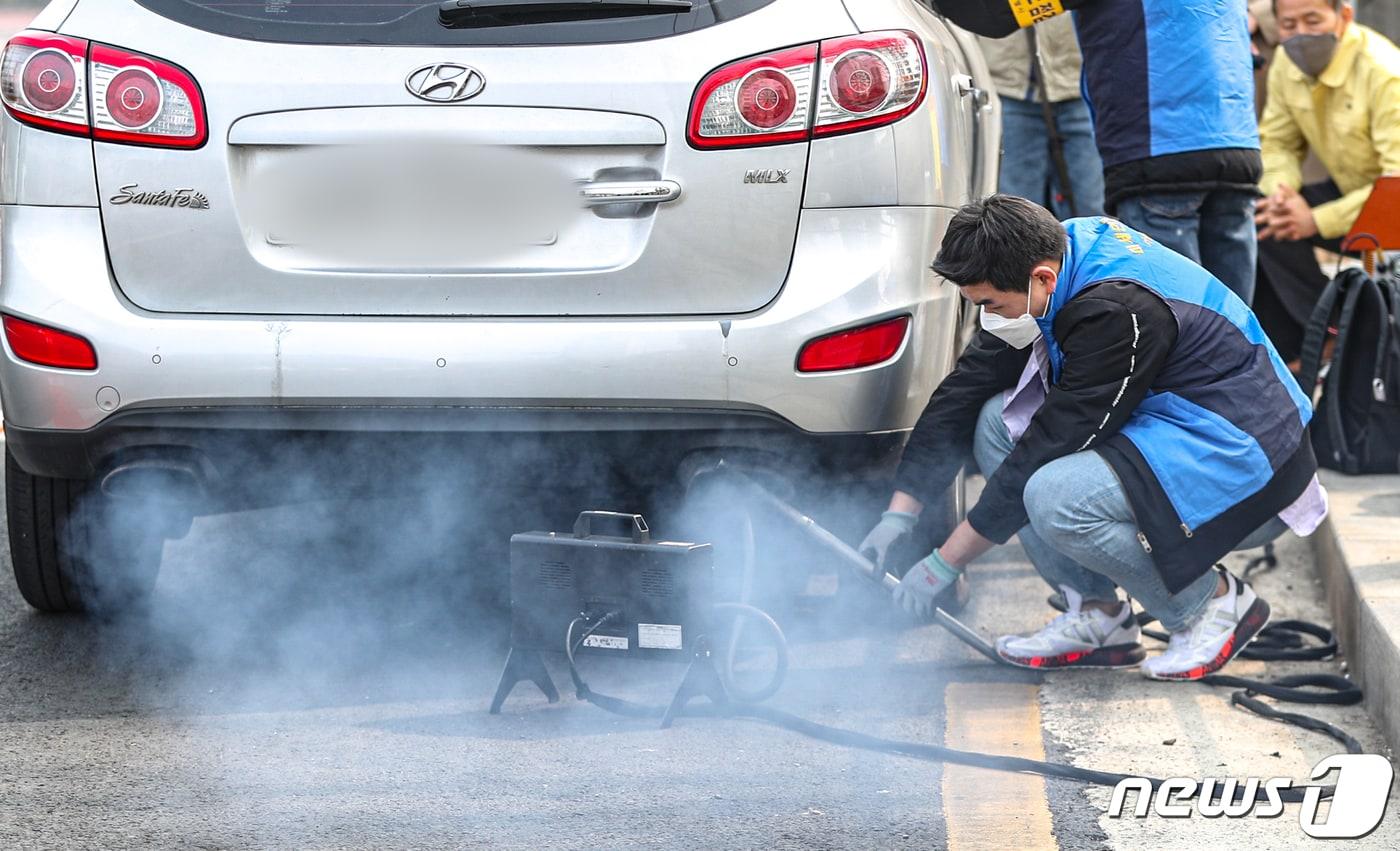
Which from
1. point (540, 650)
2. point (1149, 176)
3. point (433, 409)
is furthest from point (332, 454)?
point (1149, 176)

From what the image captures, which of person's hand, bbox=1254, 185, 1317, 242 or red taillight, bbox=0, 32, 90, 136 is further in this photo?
person's hand, bbox=1254, 185, 1317, 242

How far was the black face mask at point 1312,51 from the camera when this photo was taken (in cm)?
550

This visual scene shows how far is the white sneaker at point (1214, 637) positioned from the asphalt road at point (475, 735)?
4 cm

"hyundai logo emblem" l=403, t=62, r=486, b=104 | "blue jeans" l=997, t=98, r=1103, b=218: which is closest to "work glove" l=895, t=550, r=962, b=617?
"hyundai logo emblem" l=403, t=62, r=486, b=104

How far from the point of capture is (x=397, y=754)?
3.08 metres

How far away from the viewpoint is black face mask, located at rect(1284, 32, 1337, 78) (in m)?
5.50

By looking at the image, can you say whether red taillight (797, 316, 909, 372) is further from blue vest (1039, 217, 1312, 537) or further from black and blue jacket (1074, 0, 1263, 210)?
black and blue jacket (1074, 0, 1263, 210)

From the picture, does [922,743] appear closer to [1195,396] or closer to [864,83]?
[1195,396]

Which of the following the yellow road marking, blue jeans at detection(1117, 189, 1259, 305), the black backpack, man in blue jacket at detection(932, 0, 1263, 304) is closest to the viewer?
the yellow road marking

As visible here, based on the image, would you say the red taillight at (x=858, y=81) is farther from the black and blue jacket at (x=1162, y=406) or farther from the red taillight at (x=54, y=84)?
the red taillight at (x=54, y=84)

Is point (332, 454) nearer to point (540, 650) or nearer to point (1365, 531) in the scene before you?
point (540, 650)

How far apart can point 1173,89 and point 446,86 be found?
1.87 metres

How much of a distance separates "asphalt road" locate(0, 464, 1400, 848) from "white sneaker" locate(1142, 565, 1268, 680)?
0.04 meters

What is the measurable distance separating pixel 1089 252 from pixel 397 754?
158 cm
